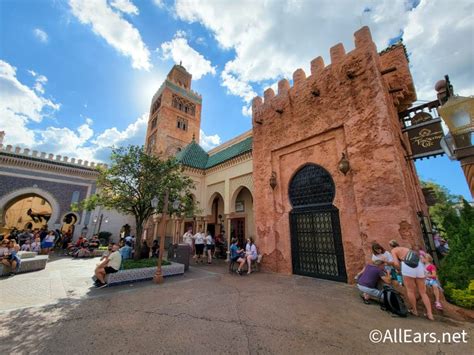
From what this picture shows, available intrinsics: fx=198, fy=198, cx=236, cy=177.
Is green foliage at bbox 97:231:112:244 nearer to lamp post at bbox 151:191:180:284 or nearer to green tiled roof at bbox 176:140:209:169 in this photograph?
green tiled roof at bbox 176:140:209:169

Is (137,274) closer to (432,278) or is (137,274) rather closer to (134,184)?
A: (134,184)

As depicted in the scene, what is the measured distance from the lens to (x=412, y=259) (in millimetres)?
3916

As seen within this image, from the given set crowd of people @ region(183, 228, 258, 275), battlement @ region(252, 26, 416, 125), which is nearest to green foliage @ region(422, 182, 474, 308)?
battlement @ region(252, 26, 416, 125)

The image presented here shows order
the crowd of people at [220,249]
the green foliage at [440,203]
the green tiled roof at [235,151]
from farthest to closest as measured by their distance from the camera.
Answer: the green foliage at [440,203], the green tiled roof at [235,151], the crowd of people at [220,249]

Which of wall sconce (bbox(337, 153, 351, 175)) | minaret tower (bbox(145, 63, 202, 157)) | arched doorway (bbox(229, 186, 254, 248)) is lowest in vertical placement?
arched doorway (bbox(229, 186, 254, 248))

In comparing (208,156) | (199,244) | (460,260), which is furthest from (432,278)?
(208,156)

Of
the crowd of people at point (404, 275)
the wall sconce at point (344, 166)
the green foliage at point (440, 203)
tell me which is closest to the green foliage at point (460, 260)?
the crowd of people at point (404, 275)

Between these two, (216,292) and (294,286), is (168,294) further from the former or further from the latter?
(294,286)

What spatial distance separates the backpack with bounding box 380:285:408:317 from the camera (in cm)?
387

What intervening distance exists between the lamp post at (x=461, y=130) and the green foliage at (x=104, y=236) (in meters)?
23.0

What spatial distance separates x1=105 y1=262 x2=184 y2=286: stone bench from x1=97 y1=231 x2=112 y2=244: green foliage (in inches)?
602

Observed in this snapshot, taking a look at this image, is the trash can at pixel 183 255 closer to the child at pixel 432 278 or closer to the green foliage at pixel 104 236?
the child at pixel 432 278

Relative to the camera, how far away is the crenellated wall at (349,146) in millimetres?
5441

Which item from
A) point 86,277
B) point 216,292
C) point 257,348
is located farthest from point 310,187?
point 86,277
